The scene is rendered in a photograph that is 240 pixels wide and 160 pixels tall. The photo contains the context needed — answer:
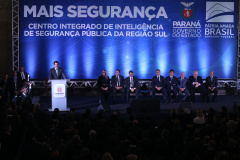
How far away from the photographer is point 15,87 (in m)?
11.1

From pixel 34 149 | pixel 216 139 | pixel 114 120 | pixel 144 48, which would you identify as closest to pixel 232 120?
pixel 216 139

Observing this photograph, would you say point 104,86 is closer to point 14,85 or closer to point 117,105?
point 117,105

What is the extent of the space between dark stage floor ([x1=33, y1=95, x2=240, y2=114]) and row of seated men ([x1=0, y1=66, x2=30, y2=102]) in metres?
0.76

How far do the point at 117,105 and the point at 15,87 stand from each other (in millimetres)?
3236

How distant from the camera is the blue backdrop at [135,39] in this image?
1300 cm

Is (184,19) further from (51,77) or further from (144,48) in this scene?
(51,77)

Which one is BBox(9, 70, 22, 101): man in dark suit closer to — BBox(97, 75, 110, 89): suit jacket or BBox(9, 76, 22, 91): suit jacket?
BBox(9, 76, 22, 91): suit jacket

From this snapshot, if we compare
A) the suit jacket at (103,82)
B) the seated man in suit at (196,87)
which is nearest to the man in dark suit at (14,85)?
the suit jacket at (103,82)

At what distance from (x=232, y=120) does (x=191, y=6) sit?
295 inches

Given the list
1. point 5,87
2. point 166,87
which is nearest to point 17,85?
point 5,87

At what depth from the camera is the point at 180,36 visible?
13219mm

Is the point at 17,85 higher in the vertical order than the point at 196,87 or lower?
higher

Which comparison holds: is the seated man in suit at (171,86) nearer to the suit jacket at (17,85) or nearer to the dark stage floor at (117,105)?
the dark stage floor at (117,105)

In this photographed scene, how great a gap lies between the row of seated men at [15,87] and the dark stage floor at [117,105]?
30.1 inches
